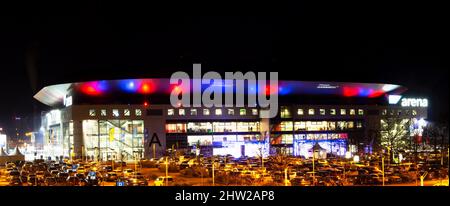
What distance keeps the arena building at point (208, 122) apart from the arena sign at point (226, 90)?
471 millimetres

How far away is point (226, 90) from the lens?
140ft

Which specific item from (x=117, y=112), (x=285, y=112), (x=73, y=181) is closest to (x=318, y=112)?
(x=285, y=112)

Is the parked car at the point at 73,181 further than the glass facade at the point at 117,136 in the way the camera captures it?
No

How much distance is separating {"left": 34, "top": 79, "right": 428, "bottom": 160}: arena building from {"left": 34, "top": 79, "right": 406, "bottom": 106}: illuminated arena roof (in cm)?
8

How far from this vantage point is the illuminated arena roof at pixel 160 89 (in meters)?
40.6

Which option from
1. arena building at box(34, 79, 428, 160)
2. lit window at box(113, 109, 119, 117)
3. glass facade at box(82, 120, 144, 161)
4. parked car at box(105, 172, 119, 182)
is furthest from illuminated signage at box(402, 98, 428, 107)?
parked car at box(105, 172, 119, 182)

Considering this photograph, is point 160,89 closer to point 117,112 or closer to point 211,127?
point 117,112

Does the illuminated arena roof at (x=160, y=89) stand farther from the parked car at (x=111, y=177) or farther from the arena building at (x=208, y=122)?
the parked car at (x=111, y=177)

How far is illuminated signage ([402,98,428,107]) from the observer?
49781 millimetres

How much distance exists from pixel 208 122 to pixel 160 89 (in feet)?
15.4

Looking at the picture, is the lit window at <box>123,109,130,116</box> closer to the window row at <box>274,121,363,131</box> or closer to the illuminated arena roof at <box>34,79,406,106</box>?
the illuminated arena roof at <box>34,79,406,106</box>

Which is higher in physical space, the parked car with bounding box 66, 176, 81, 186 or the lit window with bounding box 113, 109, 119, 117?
the lit window with bounding box 113, 109, 119, 117

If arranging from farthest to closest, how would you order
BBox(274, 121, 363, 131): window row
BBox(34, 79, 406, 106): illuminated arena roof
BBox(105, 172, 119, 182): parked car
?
BBox(274, 121, 363, 131): window row → BBox(34, 79, 406, 106): illuminated arena roof → BBox(105, 172, 119, 182): parked car

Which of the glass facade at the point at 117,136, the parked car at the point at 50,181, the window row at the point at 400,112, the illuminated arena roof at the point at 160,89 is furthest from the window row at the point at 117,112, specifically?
the window row at the point at 400,112
